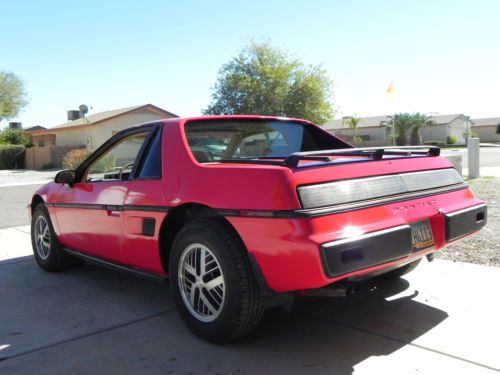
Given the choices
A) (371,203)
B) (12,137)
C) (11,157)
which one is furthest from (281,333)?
(12,137)

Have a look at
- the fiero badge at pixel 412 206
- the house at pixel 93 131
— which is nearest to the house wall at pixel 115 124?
the house at pixel 93 131

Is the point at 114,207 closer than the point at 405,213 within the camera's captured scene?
No

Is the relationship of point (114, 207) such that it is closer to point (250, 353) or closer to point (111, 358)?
point (111, 358)

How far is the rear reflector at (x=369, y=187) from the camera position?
9.32 ft

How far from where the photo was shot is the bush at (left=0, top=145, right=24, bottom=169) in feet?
112

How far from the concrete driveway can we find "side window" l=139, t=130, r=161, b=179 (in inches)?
44.5

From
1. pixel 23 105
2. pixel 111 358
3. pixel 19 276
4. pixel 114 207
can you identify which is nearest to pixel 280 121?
pixel 114 207

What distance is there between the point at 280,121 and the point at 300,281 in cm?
216

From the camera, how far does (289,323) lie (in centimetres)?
367

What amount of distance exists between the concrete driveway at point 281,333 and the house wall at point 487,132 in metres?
83.7

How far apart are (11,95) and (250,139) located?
166ft

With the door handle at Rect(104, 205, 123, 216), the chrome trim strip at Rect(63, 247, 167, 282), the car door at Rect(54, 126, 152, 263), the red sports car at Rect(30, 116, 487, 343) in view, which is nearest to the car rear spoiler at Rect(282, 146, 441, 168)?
the red sports car at Rect(30, 116, 487, 343)

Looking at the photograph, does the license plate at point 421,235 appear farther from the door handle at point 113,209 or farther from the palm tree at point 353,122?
the palm tree at point 353,122

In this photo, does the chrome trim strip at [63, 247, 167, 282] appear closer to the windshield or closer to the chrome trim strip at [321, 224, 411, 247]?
the windshield
